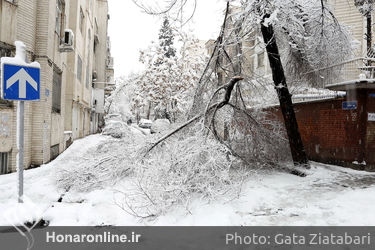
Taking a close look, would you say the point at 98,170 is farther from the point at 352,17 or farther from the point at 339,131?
the point at 352,17

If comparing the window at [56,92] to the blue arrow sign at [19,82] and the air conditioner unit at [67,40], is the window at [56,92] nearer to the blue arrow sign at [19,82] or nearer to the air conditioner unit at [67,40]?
the air conditioner unit at [67,40]

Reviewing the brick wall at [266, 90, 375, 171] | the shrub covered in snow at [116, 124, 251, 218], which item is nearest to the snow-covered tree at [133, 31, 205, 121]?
the brick wall at [266, 90, 375, 171]

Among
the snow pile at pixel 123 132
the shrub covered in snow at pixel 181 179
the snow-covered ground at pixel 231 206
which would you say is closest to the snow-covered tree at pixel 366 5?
the snow-covered ground at pixel 231 206

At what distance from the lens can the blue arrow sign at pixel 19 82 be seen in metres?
3.83

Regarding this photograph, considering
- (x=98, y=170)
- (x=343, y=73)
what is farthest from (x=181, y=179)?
(x=343, y=73)

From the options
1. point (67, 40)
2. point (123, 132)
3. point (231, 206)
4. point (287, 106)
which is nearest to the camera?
point (231, 206)

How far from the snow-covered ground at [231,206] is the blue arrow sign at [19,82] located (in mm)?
1871

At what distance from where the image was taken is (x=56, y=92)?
33.0 ft

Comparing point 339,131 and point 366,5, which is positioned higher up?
point 366,5

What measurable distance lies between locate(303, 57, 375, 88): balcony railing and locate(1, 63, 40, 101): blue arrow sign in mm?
8010

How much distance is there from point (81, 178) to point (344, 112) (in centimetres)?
859

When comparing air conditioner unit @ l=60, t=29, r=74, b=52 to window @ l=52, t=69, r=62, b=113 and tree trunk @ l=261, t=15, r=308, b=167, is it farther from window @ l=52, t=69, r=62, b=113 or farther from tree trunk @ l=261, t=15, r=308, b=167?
tree trunk @ l=261, t=15, r=308, b=167

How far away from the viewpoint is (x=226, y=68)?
8234mm

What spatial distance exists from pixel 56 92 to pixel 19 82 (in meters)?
6.70
